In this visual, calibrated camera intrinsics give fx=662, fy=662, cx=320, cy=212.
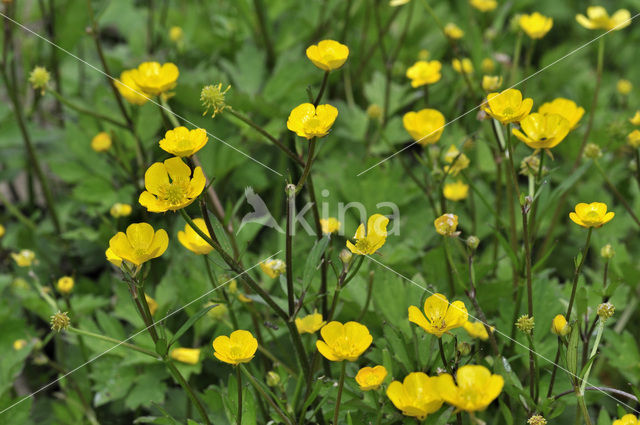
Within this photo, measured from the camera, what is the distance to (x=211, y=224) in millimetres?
855

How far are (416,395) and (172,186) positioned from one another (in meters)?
0.38

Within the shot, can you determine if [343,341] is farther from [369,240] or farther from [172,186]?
[172,186]

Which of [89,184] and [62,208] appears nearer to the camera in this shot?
[89,184]

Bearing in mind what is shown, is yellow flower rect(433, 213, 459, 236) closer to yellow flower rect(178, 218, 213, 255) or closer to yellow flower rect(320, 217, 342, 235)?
yellow flower rect(320, 217, 342, 235)

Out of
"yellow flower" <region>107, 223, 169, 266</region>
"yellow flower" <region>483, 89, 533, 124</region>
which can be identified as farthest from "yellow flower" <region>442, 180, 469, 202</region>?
"yellow flower" <region>107, 223, 169, 266</region>

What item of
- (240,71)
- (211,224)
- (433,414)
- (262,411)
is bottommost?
(262,411)

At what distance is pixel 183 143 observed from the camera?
0.78 metres

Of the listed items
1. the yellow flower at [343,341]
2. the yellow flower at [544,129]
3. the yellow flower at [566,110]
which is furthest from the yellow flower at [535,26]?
the yellow flower at [343,341]

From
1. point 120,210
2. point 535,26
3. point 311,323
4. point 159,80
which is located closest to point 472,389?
point 311,323

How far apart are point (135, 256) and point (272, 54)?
3.72 ft

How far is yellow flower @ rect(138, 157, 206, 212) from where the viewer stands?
780mm

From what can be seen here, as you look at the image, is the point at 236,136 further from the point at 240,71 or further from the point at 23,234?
the point at 23,234

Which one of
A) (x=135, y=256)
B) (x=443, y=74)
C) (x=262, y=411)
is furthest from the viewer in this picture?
Result: (x=443, y=74)

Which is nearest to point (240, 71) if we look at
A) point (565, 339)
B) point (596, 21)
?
point (596, 21)
